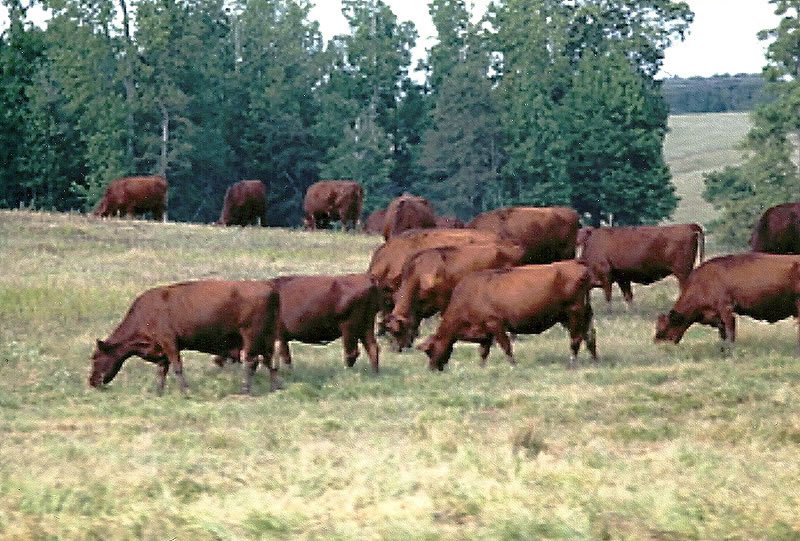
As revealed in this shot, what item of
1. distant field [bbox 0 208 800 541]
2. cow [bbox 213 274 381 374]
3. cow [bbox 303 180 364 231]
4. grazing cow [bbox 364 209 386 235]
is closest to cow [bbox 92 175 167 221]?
cow [bbox 303 180 364 231]

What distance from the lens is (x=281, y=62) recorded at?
7519 cm

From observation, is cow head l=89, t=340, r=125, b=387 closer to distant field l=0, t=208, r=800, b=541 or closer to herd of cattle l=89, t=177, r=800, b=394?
herd of cattle l=89, t=177, r=800, b=394

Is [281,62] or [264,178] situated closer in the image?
[264,178]

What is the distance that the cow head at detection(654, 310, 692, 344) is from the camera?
792 inches

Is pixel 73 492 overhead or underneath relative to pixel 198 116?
underneath

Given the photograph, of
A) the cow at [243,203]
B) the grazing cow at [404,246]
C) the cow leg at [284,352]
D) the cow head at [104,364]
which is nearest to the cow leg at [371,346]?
the cow leg at [284,352]

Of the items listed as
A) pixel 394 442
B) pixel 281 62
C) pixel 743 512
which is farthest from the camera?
pixel 281 62

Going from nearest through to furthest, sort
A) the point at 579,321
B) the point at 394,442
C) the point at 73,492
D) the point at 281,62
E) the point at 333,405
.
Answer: the point at 73,492
the point at 394,442
the point at 333,405
the point at 579,321
the point at 281,62

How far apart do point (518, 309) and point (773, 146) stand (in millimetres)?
45499

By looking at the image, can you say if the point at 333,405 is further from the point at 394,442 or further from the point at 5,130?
the point at 5,130

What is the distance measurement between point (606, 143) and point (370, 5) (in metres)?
18.1

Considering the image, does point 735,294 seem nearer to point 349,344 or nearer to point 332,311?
point 349,344

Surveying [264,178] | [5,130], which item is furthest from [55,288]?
[264,178]

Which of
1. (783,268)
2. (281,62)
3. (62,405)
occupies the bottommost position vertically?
(62,405)
